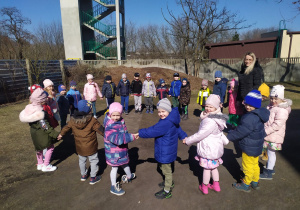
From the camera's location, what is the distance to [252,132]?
291 centimetres

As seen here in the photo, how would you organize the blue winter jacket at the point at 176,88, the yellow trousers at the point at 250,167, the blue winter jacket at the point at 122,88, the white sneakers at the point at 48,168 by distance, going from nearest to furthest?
the yellow trousers at the point at 250,167 < the white sneakers at the point at 48,168 < the blue winter jacket at the point at 176,88 < the blue winter jacket at the point at 122,88

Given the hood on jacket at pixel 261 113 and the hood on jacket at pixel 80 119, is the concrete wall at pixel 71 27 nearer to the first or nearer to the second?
the hood on jacket at pixel 80 119

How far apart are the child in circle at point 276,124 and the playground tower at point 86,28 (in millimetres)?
19242

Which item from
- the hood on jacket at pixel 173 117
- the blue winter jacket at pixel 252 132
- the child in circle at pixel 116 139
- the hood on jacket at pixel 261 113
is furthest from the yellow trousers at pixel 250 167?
the child in circle at pixel 116 139

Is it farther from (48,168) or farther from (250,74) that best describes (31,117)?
(250,74)

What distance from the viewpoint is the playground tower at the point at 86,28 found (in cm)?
2028

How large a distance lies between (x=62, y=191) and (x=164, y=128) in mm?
2128

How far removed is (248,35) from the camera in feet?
244

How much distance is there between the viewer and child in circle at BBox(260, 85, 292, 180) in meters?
3.34

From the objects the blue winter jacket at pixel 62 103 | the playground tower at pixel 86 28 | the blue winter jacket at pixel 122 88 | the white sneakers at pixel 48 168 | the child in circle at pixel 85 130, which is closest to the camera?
the child in circle at pixel 85 130

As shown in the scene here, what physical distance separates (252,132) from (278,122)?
0.81 metres

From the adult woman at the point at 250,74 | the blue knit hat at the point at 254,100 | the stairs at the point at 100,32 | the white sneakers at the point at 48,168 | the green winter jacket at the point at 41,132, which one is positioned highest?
the stairs at the point at 100,32

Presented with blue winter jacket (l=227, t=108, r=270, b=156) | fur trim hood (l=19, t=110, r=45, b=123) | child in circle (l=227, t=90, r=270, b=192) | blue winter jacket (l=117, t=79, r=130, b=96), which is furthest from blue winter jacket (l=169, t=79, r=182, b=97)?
fur trim hood (l=19, t=110, r=45, b=123)

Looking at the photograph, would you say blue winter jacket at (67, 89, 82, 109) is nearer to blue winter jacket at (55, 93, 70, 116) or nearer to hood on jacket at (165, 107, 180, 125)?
blue winter jacket at (55, 93, 70, 116)
